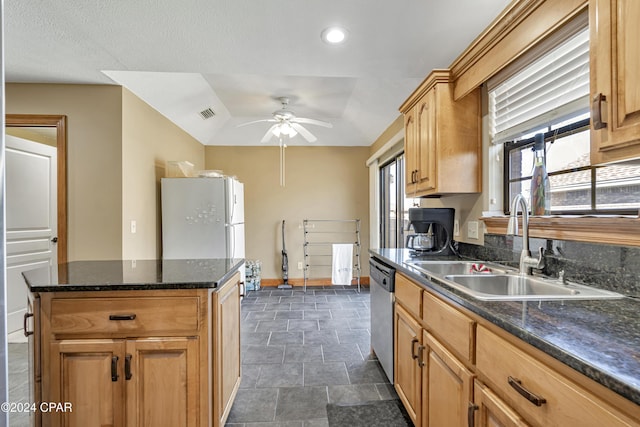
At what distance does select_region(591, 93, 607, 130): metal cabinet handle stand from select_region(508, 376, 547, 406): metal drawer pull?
0.82 meters

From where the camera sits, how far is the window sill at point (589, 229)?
105 cm

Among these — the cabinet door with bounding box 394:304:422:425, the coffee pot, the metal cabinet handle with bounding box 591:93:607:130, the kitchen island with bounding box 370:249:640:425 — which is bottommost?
the cabinet door with bounding box 394:304:422:425

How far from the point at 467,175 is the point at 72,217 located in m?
3.15

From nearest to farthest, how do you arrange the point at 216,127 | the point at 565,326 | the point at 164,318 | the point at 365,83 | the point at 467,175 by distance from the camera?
the point at 565,326 → the point at 164,318 → the point at 467,175 → the point at 365,83 → the point at 216,127

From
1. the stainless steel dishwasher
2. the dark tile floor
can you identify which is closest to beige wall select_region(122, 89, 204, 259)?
the dark tile floor

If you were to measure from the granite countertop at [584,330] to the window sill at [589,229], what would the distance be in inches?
8.6

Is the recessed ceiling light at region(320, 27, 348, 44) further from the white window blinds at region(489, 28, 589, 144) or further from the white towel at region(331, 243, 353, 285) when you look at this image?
the white towel at region(331, 243, 353, 285)

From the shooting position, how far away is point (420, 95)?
221 centimetres

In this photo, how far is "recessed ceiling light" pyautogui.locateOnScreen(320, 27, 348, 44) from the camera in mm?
1778

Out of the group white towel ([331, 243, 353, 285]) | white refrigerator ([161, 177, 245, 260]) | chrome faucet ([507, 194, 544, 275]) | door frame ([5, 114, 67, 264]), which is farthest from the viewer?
white towel ([331, 243, 353, 285])

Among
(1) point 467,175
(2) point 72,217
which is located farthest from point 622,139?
(2) point 72,217

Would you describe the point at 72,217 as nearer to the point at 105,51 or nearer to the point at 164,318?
the point at 105,51

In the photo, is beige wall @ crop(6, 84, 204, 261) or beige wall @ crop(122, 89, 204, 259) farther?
beige wall @ crop(122, 89, 204, 259)

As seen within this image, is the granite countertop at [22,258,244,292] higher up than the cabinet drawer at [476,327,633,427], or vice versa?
the granite countertop at [22,258,244,292]
